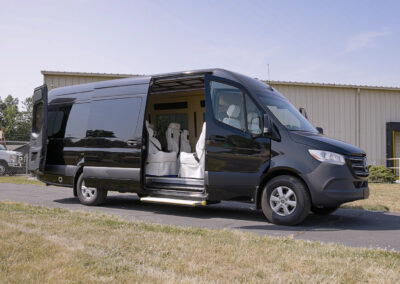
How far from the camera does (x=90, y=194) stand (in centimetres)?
932

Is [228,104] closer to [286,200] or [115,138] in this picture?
[286,200]

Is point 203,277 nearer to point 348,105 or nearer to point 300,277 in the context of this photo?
point 300,277

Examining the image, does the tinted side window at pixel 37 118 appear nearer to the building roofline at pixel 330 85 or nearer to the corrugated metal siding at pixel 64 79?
the corrugated metal siding at pixel 64 79

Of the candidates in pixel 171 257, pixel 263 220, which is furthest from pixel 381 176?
pixel 171 257

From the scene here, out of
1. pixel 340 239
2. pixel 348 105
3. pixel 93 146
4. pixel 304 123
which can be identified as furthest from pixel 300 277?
pixel 348 105

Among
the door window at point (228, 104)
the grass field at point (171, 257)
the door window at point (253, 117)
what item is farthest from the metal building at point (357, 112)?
the grass field at point (171, 257)

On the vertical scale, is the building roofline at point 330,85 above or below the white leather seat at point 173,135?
above

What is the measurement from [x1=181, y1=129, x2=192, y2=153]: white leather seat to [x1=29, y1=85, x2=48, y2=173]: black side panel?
3096mm

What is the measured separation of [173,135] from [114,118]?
185cm

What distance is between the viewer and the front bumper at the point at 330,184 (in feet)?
21.0

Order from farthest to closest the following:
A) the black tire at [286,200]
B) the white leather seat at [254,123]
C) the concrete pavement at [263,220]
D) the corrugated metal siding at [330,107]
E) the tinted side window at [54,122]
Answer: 1. the corrugated metal siding at [330,107]
2. the tinted side window at [54,122]
3. the white leather seat at [254,123]
4. the black tire at [286,200]
5. the concrete pavement at [263,220]

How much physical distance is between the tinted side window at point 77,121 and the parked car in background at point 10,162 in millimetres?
13040

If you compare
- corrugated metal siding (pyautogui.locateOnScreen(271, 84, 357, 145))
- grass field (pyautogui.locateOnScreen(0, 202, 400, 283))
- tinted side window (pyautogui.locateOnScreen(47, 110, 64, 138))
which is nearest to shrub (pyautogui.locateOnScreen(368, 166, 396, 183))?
corrugated metal siding (pyautogui.locateOnScreen(271, 84, 357, 145))

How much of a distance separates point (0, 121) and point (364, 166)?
277ft
